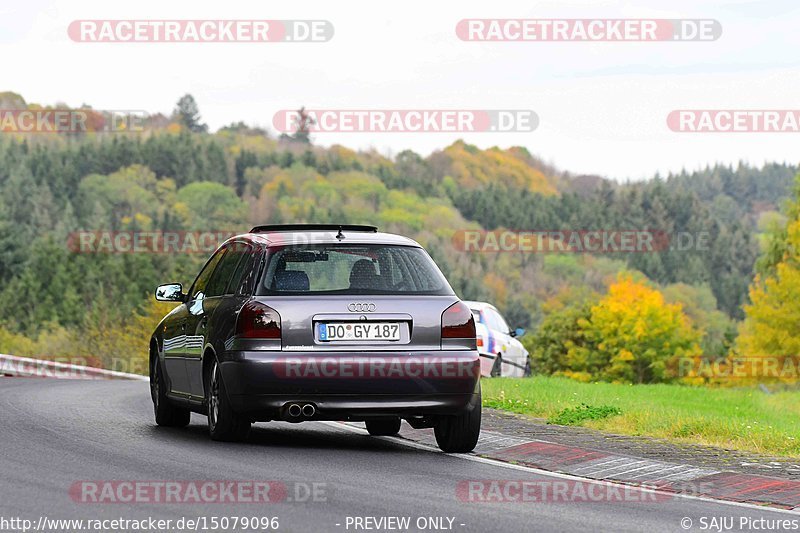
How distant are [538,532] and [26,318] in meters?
128

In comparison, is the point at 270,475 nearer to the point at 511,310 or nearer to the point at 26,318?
the point at 26,318

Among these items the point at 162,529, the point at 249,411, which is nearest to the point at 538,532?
the point at 162,529

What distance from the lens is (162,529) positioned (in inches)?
287

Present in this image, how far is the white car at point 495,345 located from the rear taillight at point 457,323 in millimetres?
16070

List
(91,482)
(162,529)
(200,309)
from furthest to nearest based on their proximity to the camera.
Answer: (200,309) → (91,482) → (162,529)

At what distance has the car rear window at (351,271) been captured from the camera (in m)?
11.2

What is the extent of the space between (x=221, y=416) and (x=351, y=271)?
1.59 m

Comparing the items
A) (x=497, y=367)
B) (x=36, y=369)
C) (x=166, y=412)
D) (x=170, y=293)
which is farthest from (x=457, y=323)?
(x=36, y=369)

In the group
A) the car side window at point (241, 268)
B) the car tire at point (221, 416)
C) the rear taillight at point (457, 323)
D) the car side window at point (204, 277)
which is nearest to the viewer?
the rear taillight at point (457, 323)

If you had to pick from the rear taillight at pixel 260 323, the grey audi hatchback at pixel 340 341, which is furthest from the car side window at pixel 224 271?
the rear taillight at pixel 260 323

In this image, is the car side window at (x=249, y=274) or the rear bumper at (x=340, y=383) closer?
the rear bumper at (x=340, y=383)

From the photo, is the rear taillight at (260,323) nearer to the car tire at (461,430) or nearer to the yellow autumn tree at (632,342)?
the car tire at (461,430)

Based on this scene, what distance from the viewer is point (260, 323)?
11.0m

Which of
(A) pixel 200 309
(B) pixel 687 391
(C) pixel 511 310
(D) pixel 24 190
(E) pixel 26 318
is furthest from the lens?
(D) pixel 24 190
